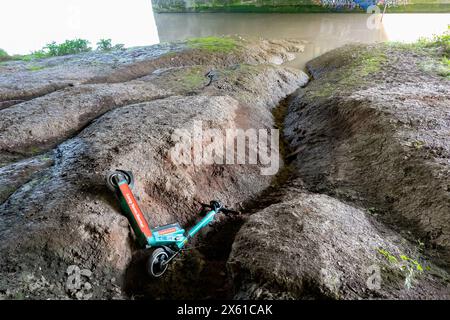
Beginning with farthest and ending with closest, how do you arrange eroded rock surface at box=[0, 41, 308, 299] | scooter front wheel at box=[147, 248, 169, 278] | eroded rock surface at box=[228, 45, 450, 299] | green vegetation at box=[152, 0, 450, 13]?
green vegetation at box=[152, 0, 450, 13], scooter front wheel at box=[147, 248, 169, 278], eroded rock surface at box=[0, 41, 308, 299], eroded rock surface at box=[228, 45, 450, 299]

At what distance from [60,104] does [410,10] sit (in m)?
28.5

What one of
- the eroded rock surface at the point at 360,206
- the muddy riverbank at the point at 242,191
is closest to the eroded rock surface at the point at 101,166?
the muddy riverbank at the point at 242,191

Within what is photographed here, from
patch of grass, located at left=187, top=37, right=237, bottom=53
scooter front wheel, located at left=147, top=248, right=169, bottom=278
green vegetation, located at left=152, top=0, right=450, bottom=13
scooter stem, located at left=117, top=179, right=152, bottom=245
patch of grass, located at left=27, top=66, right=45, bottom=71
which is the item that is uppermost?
green vegetation, located at left=152, top=0, right=450, bottom=13

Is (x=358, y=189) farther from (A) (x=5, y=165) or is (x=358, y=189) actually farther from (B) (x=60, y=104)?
(B) (x=60, y=104)

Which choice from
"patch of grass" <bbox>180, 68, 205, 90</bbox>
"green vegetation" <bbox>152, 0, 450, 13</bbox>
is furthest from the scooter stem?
"green vegetation" <bbox>152, 0, 450, 13</bbox>

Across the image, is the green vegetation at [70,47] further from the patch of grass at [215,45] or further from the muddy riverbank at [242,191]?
the muddy riverbank at [242,191]

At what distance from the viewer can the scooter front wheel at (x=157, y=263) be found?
4.73 metres

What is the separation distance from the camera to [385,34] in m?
21.9

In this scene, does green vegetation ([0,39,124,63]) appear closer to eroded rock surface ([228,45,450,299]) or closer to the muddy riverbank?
the muddy riverbank

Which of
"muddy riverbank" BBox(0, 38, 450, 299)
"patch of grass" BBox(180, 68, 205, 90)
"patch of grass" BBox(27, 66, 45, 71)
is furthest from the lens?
"patch of grass" BBox(27, 66, 45, 71)

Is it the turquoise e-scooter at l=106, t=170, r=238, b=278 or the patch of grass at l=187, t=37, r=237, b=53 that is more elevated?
the patch of grass at l=187, t=37, r=237, b=53

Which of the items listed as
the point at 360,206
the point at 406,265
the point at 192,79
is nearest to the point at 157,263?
the point at 406,265

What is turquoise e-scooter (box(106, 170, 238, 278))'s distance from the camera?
4891 millimetres
